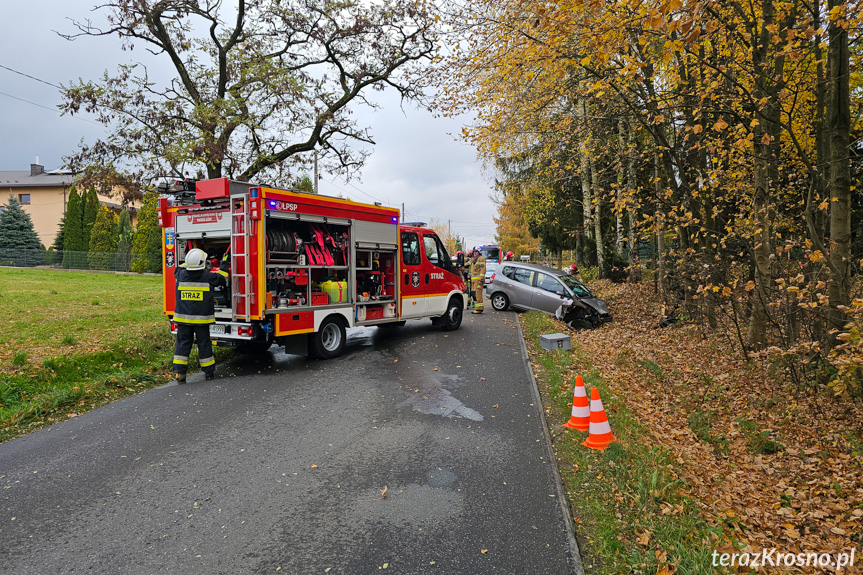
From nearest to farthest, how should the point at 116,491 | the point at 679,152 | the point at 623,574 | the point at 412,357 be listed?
the point at 623,574, the point at 116,491, the point at 412,357, the point at 679,152

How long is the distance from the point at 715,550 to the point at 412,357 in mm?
6493

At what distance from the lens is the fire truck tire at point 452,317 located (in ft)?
41.4

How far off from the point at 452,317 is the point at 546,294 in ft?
12.5

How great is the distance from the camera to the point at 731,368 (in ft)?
28.2

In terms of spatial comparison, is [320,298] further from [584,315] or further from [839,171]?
[584,315]

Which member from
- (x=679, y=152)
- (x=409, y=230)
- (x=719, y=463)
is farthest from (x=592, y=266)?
(x=719, y=463)

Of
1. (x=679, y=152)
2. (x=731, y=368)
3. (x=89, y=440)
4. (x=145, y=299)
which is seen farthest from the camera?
(x=145, y=299)

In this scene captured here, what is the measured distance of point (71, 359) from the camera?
8039 millimetres

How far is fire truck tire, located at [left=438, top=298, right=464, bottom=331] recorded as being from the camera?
12.6 metres

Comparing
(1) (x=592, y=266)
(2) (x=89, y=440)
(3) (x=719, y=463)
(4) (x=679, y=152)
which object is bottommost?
(3) (x=719, y=463)

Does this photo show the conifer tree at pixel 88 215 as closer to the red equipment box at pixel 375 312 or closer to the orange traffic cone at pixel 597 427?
the red equipment box at pixel 375 312

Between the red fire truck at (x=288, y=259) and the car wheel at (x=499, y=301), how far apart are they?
652 cm

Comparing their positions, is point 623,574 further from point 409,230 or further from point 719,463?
point 409,230

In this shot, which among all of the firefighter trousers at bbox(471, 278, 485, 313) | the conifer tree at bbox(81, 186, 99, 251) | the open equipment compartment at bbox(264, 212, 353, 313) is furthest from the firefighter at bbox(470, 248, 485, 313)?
the conifer tree at bbox(81, 186, 99, 251)
